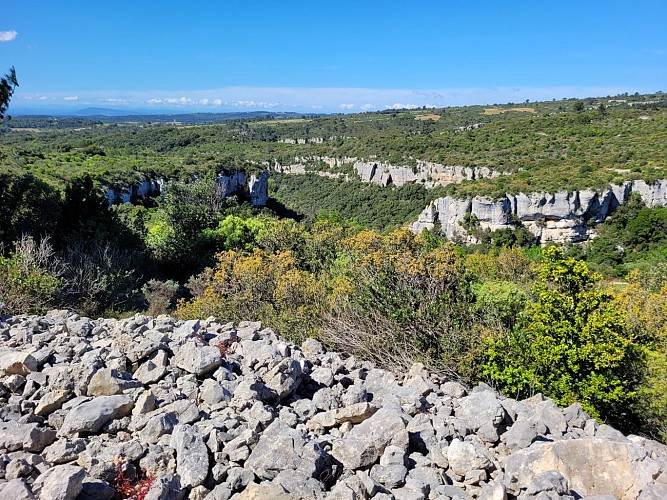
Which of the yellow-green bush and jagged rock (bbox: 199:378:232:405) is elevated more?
jagged rock (bbox: 199:378:232:405)

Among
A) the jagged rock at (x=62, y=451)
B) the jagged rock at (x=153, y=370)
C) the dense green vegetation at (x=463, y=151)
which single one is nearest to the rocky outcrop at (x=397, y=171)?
the dense green vegetation at (x=463, y=151)

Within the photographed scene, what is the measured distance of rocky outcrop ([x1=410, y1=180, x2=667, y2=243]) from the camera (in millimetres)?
46438

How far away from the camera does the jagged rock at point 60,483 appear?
10.5 feet

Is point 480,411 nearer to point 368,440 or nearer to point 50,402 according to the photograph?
point 368,440

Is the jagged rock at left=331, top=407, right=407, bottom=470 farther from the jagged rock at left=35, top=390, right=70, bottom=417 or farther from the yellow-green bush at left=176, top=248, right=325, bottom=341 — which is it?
the yellow-green bush at left=176, top=248, right=325, bottom=341

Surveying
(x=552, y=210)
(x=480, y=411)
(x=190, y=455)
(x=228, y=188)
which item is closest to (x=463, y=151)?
(x=552, y=210)

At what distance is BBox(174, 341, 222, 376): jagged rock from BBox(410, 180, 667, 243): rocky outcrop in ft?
156

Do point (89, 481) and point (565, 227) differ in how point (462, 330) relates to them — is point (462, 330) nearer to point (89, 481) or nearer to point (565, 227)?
point (89, 481)

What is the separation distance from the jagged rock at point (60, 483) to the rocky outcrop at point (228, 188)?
35.5m

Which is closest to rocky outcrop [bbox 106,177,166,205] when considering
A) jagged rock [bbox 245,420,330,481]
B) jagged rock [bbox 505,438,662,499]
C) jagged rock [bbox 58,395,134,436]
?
jagged rock [bbox 58,395,134,436]

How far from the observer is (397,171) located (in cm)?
6975

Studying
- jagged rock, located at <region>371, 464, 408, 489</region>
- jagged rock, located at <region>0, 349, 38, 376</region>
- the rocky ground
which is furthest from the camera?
jagged rock, located at <region>0, 349, 38, 376</region>

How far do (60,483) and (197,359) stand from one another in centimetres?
236

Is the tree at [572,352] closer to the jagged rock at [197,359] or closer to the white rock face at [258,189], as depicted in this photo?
the jagged rock at [197,359]
